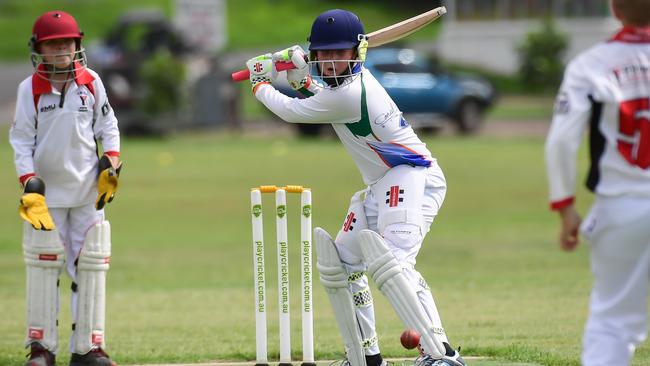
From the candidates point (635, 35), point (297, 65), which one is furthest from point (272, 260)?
point (635, 35)

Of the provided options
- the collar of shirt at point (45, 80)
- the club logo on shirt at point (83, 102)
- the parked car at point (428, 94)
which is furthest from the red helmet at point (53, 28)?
the parked car at point (428, 94)

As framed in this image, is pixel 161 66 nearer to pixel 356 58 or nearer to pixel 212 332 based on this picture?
pixel 212 332

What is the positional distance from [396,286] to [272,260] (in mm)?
6365

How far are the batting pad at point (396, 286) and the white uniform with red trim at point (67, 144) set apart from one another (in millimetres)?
1472

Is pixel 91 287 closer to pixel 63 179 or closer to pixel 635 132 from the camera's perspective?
pixel 63 179

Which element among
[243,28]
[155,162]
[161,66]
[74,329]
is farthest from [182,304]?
[243,28]

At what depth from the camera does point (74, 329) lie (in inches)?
233

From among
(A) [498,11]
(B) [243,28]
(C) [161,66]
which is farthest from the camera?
(B) [243,28]

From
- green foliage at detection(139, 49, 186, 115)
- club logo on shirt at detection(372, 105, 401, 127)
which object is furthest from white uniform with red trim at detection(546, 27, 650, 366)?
green foliage at detection(139, 49, 186, 115)

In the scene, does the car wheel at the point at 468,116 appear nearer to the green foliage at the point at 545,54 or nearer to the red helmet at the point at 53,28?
the green foliage at the point at 545,54

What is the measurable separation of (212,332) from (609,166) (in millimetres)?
3946

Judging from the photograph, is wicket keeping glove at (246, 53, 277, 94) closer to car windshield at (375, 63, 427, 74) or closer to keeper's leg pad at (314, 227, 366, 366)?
keeper's leg pad at (314, 227, 366, 366)

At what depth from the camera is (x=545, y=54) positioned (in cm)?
3094

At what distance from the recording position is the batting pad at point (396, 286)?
5.30 meters
